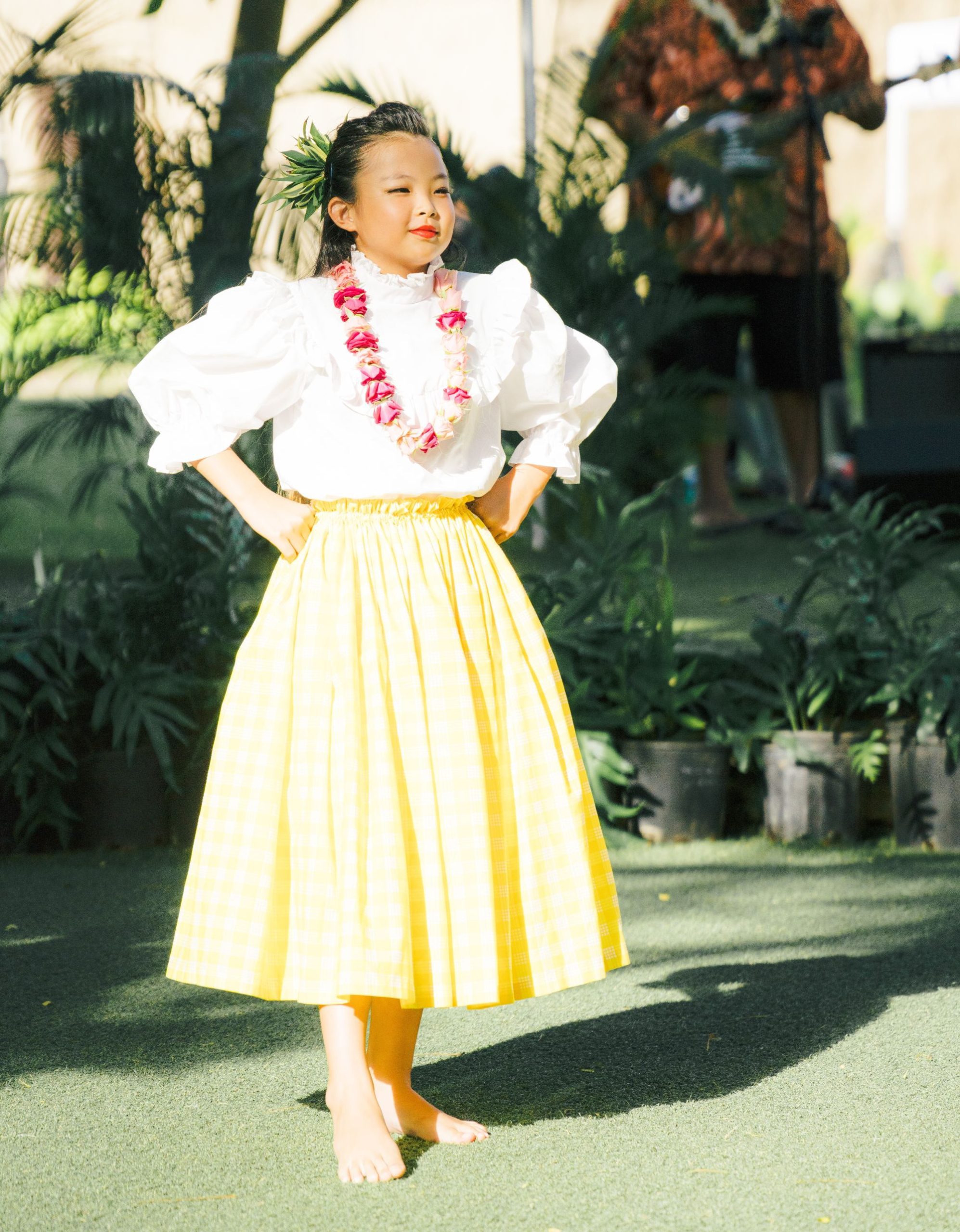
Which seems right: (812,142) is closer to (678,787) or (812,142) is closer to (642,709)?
(642,709)

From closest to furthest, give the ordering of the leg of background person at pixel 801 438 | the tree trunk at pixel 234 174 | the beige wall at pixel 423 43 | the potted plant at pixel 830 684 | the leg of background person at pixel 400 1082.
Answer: the leg of background person at pixel 400 1082 < the potted plant at pixel 830 684 < the tree trunk at pixel 234 174 < the leg of background person at pixel 801 438 < the beige wall at pixel 423 43

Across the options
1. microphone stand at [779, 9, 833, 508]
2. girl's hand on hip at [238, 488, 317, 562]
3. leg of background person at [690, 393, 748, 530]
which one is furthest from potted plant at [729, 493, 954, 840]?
leg of background person at [690, 393, 748, 530]

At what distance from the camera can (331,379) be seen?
2207 mm

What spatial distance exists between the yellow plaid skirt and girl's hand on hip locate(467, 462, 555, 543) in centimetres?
9

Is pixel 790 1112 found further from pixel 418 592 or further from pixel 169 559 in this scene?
pixel 169 559

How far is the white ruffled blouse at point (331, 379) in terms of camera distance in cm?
219

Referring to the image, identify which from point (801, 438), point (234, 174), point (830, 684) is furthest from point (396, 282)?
point (801, 438)

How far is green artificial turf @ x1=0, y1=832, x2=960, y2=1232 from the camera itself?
80.8 inches

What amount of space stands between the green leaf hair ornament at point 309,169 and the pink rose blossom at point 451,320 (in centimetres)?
25

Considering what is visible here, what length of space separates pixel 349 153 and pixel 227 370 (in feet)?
1.17

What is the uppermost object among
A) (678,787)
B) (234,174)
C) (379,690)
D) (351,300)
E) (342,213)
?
(234,174)

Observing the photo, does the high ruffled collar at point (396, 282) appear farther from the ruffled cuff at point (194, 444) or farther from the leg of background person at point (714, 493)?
the leg of background person at point (714, 493)

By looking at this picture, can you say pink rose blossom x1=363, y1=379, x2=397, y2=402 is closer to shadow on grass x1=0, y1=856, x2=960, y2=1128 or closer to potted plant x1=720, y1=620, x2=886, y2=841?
shadow on grass x1=0, y1=856, x2=960, y2=1128

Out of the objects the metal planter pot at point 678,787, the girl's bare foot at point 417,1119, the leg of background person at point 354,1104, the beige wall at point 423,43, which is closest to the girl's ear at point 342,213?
the leg of background person at point 354,1104
